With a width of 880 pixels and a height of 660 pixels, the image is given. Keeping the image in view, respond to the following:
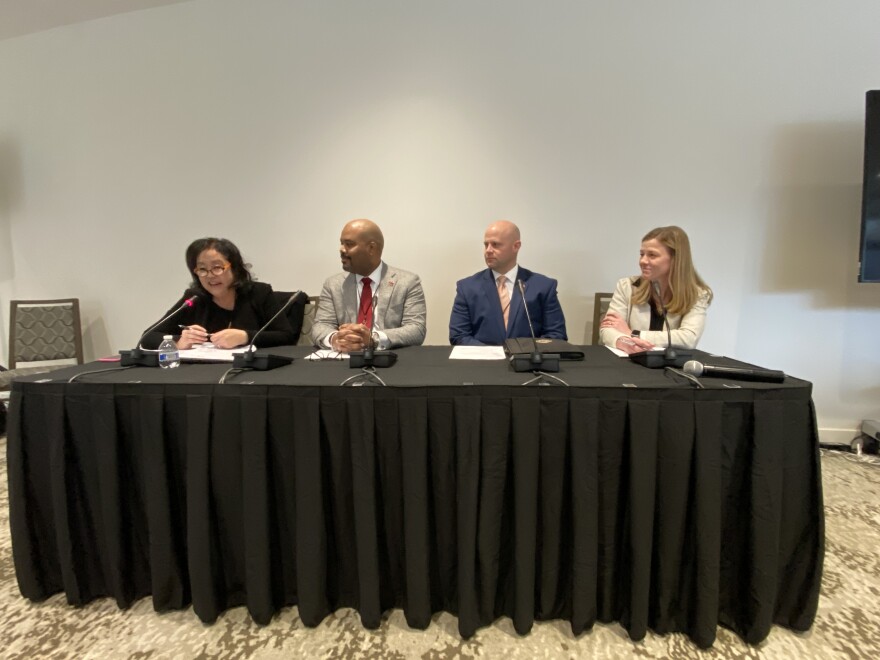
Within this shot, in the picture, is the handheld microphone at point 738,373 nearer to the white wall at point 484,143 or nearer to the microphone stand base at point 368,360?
the microphone stand base at point 368,360

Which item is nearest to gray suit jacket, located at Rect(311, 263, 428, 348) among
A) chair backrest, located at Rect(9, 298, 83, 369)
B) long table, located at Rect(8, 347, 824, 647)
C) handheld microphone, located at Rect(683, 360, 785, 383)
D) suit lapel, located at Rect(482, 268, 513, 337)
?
suit lapel, located at Rect(482, 268, 513, 337)

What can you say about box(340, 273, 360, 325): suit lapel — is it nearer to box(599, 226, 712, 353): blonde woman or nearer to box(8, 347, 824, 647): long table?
box(8, 347, 824, 647): long table

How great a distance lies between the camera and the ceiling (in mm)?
2332

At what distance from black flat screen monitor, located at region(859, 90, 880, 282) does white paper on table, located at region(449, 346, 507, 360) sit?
190 centimetres

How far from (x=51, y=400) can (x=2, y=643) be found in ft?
2.04

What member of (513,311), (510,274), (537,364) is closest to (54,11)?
(510,274)

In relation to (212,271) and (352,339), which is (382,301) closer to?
(352,339)

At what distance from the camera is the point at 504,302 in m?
1.92

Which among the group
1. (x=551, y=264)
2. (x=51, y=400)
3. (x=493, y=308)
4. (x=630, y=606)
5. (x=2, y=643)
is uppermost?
(x=551, y=264)

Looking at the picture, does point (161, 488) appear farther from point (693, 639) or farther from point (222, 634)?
point (693, 639)

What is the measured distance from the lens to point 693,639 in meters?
Answer: 0.96

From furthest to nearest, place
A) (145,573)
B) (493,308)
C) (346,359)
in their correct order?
(493,308)
(346,359)
(145,573)

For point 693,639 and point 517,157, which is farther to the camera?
point 517,157

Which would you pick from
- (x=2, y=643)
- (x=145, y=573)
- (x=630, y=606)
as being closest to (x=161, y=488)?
(x=145, y=573)
